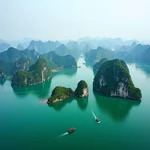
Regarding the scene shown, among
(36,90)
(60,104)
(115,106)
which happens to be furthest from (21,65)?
(115,106)

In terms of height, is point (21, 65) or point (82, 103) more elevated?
point (21, 65)

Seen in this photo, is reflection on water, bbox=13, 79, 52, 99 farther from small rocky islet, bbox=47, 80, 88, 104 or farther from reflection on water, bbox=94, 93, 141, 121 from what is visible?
reflection on water, bbox=94, 93, 141, 121

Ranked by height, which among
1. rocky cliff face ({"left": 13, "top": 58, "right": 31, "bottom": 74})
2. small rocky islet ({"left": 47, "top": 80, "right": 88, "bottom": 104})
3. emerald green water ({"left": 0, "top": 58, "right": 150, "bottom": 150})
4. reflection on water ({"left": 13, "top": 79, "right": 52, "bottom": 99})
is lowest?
emerald green water ({"left": 0, "top": 58, "right": 150, "bottom": 150})

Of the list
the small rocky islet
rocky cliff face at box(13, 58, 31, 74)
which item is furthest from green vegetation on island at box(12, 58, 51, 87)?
the small rocky islet

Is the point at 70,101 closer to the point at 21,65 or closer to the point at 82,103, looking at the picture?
the point at 82,103

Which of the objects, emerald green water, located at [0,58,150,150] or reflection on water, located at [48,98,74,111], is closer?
emerald green water, located at [0,58,150,150]
